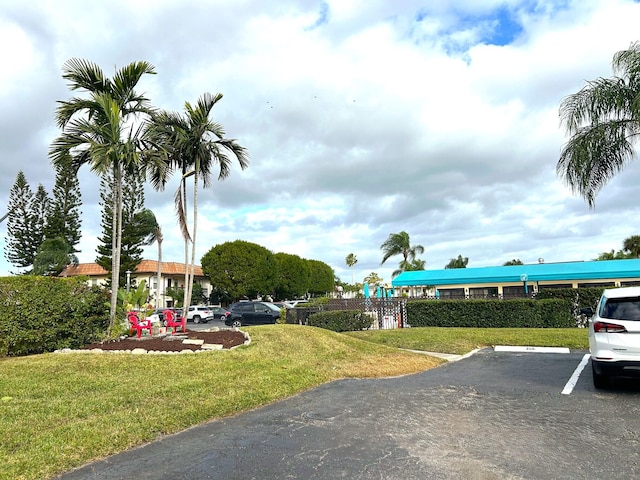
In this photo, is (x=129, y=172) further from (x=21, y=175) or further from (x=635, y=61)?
(x=21, y=175)

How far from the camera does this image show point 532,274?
31.2 meters

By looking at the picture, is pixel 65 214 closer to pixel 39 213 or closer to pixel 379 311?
pixel 39 213

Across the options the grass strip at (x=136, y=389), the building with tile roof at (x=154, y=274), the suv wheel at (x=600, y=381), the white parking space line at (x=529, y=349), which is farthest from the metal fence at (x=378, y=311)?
the building with tile roof at (x=154, y=274)

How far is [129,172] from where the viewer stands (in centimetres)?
1365

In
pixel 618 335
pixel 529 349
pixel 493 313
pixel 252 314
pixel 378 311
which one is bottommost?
pixel 529 349

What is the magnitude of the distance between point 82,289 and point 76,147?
3.84m

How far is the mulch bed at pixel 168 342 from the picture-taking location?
1052 centimetres

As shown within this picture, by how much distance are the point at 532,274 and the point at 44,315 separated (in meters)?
29.2

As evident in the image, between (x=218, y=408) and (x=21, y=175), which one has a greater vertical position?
(x=21, y=175)

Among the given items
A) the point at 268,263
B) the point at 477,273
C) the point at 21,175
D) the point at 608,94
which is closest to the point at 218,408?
the point at 608,94

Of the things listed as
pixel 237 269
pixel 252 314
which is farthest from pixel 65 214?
pixel 252 314

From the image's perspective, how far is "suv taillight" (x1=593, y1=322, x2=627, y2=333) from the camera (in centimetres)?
680

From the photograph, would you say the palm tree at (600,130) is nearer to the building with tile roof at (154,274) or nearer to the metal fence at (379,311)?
the metal fence at (379,311)

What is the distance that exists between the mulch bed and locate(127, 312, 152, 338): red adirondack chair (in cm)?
24
